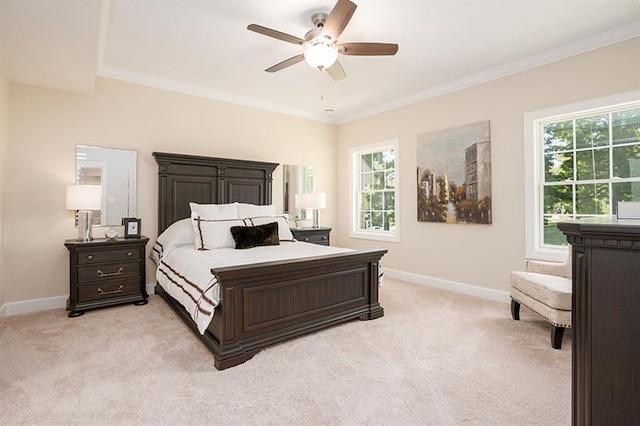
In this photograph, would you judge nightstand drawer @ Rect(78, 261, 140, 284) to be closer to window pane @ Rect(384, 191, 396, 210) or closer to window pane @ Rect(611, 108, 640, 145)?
window pane @ Rect(384, 191, 396, 210)

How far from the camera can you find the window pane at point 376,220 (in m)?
5.48

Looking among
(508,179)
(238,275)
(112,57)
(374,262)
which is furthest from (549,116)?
(112,57)

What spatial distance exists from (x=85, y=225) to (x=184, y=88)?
2.08 metres

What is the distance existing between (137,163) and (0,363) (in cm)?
240

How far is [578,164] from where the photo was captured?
11.0 ft

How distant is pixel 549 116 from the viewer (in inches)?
135

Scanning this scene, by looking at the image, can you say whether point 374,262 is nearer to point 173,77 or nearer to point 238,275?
point 238,275

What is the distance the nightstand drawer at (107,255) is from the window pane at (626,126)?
16.6ft

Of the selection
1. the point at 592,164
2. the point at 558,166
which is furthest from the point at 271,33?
the point at 592,164

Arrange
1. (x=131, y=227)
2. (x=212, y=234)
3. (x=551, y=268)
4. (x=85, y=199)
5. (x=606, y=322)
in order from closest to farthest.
→ (x=606, y=322)
(x=551, y=268)
(x=85, y=199)
(x=212, y=234)
(x=131, y=227)

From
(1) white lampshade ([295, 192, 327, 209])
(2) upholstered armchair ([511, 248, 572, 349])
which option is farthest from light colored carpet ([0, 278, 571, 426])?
(1) white lampshade ([295, 192, 327, 209])

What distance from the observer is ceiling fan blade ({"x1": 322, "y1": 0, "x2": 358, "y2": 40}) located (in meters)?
2.18

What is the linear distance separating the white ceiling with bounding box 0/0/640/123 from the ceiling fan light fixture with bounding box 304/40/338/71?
1.00 feet

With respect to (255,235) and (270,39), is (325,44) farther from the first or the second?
(255,235)
